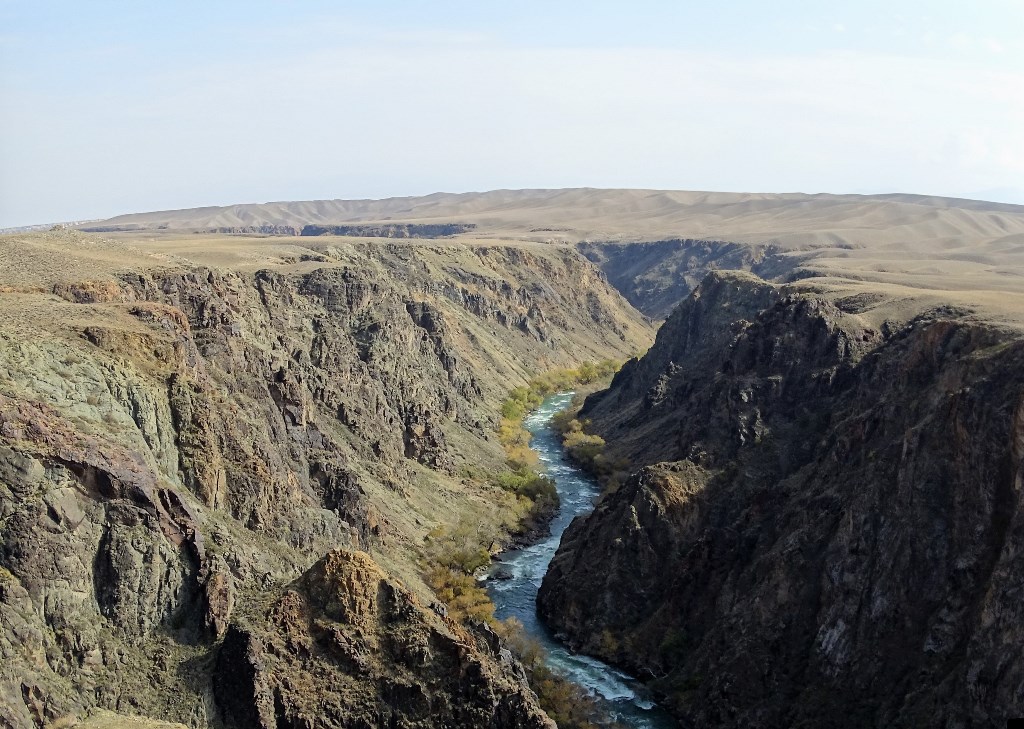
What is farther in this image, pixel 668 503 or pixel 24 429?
pixel 668 503

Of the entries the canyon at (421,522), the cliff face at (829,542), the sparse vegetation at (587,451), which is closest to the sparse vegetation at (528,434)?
the canyon at (421,522)

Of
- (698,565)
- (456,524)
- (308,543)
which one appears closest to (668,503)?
(698,565)

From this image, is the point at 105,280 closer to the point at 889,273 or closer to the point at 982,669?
the point at 982,669

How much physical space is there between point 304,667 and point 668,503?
36.0 metres

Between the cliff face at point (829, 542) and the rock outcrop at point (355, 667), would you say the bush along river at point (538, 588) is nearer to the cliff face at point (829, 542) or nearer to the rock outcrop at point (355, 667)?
the cliff face at point (829, 542)

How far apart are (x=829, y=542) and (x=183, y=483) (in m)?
38.6

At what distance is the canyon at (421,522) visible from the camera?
50531 millimetres

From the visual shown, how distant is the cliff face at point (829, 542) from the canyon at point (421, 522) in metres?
0.20

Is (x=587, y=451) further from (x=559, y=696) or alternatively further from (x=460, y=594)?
(x=559, y=696)

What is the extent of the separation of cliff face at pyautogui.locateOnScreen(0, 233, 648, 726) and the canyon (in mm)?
187

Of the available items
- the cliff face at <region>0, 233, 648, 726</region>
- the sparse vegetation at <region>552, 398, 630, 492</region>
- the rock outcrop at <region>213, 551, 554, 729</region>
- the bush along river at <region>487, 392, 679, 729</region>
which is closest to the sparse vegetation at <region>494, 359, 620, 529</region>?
the bush along river at <region>487, 392, 679, 729</region>

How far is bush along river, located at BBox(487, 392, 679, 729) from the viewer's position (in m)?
64.6

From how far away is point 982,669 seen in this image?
171 feet

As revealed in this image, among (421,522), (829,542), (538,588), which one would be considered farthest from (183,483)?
(829,542)
